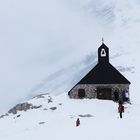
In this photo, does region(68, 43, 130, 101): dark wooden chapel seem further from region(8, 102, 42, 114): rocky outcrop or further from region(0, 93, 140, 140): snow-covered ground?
region(8, 102, 42, 114): rocky outcrop

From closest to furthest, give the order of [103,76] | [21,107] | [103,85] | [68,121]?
[68,121] < [21,107] < [103,85] < [103,76]

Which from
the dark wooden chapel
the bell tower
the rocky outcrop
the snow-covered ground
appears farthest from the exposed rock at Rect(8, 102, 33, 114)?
the bell tower

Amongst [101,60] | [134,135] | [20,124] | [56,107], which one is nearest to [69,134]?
[134,135]

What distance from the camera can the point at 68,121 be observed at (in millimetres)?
44906

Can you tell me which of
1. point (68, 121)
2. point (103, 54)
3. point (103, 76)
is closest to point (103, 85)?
point (103, 76)

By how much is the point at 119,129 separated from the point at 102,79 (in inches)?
1199

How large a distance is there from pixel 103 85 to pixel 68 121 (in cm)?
1588

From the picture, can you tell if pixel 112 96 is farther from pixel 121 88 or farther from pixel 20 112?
pixel 20 112

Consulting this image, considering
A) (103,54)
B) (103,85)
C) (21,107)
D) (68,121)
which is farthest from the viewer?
(103,54)

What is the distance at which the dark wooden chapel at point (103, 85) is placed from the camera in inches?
2311

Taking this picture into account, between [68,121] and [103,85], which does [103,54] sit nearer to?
[103,85]

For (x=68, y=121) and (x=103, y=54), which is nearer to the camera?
(x=68, y=121)

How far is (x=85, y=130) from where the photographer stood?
31484mm

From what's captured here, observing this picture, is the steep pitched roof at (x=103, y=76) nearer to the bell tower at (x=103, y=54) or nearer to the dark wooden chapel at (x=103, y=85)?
the dark wooden chapel at (x=103, y=85)
